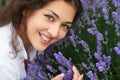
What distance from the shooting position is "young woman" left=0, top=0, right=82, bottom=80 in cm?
242

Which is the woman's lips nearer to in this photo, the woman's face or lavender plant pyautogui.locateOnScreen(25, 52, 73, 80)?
the woman's face

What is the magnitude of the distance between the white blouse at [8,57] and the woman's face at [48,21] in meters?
0.13

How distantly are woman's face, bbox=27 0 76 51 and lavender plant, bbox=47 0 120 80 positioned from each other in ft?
1.41

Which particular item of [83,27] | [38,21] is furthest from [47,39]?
[83,27]

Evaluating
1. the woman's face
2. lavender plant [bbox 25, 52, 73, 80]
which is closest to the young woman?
the woman's face

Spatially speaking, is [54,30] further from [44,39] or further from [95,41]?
[95,41]

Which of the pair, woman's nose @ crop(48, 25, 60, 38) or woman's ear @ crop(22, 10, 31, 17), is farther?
woman's ear @ crop(22, 10, 31, 17)

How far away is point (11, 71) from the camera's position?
242cm

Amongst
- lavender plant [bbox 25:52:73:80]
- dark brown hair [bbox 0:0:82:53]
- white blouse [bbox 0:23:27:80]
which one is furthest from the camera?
lavender plant [bbox 25:52:73:80]

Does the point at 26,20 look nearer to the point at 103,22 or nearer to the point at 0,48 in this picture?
the point at 0,48

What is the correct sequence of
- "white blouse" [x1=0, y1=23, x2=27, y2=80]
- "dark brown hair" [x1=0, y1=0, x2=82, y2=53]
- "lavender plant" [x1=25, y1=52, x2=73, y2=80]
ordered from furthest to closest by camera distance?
1. "lavender plant" [x1=25, y1=52, x2=73, y2=80]
2. "dark brown hair" [x1=0, y1=0, x2=82, y2=53]
3. "white blouse" [x1=0, y1=23, x2=27, y2=80]

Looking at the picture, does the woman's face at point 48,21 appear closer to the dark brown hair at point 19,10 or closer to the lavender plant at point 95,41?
the dark brown hair at point 19,10

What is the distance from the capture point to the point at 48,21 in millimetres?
2449

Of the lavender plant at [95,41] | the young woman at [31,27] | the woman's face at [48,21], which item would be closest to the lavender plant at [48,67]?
the lavender plant at [95,41]
